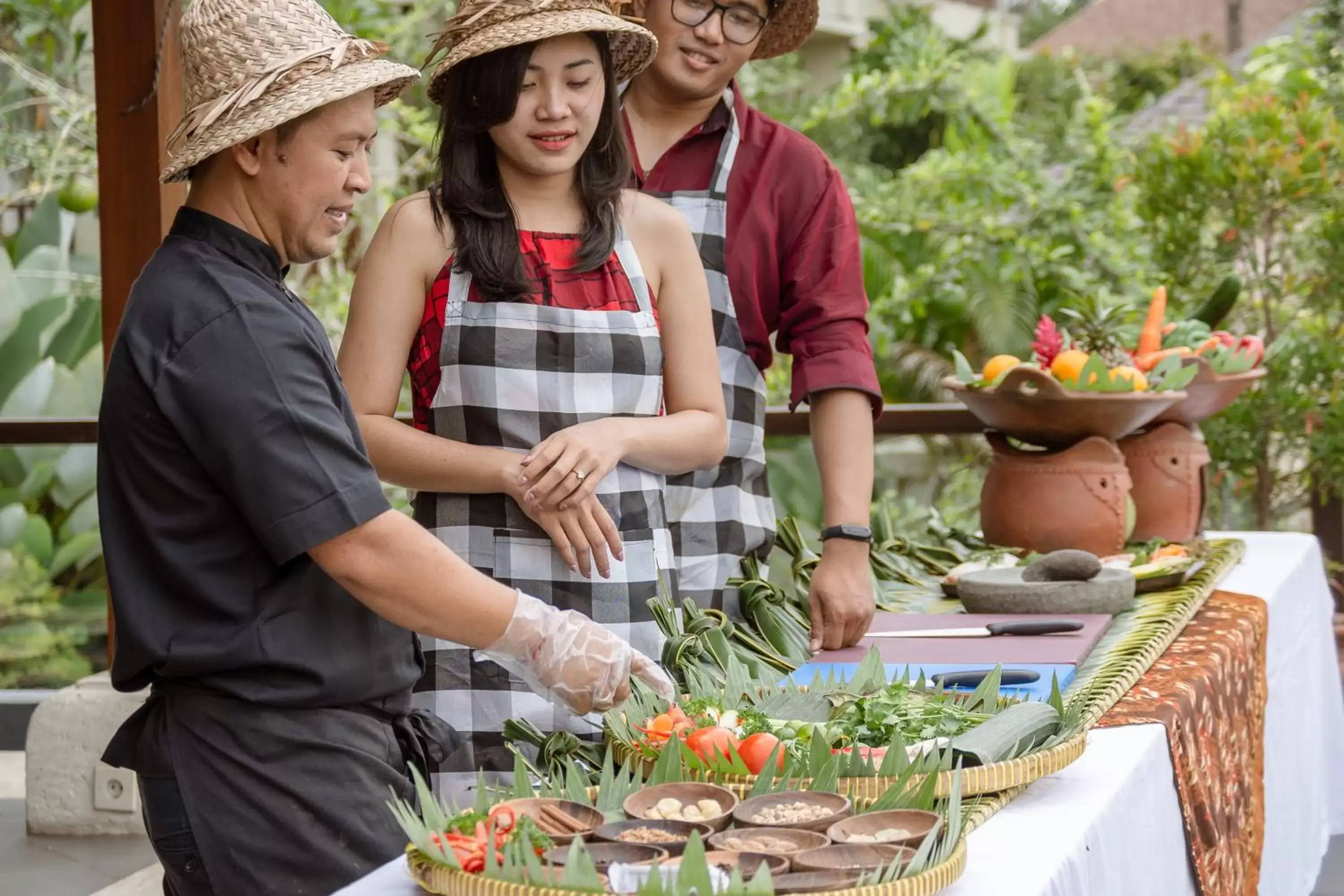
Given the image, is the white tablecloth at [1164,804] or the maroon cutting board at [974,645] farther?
the maroon cutting board at [974,645]

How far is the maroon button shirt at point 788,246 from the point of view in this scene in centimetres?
276

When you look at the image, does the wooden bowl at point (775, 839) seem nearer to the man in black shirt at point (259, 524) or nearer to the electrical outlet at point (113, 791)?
the man in black shirt at point (259, 524)

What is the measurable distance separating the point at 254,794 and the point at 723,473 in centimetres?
119

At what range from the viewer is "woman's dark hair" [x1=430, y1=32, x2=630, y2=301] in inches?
85.4

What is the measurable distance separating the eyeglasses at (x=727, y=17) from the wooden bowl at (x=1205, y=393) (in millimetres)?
1553

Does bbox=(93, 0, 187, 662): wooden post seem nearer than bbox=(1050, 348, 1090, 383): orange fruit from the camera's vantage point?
No

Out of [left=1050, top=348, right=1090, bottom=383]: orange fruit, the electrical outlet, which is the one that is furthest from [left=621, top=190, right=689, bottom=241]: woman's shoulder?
the electrical outlet

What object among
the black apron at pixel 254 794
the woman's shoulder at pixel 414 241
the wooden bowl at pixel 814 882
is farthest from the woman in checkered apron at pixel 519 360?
the wooden bowl at pixel 814 882

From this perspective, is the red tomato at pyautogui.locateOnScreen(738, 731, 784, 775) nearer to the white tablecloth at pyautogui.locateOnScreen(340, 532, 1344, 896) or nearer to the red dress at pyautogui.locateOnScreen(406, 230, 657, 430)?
the white tablecloth at pyautogui.locateOnScreen(340, 532, 1344, 896)

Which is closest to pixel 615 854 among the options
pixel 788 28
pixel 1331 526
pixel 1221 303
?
pixel 788 28

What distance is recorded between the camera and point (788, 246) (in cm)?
282

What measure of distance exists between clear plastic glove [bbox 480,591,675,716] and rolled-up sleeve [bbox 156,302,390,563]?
27cm

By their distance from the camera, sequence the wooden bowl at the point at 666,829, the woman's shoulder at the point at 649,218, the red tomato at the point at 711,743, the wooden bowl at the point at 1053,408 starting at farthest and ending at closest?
the wooden bowl at the point at 1053,408
the woman's shoulder at the point at 649,218
the red tomato at the point at 711,743
the wooden bowl at the point at 666,829

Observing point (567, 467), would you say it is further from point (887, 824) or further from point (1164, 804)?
point (1164, 804)
